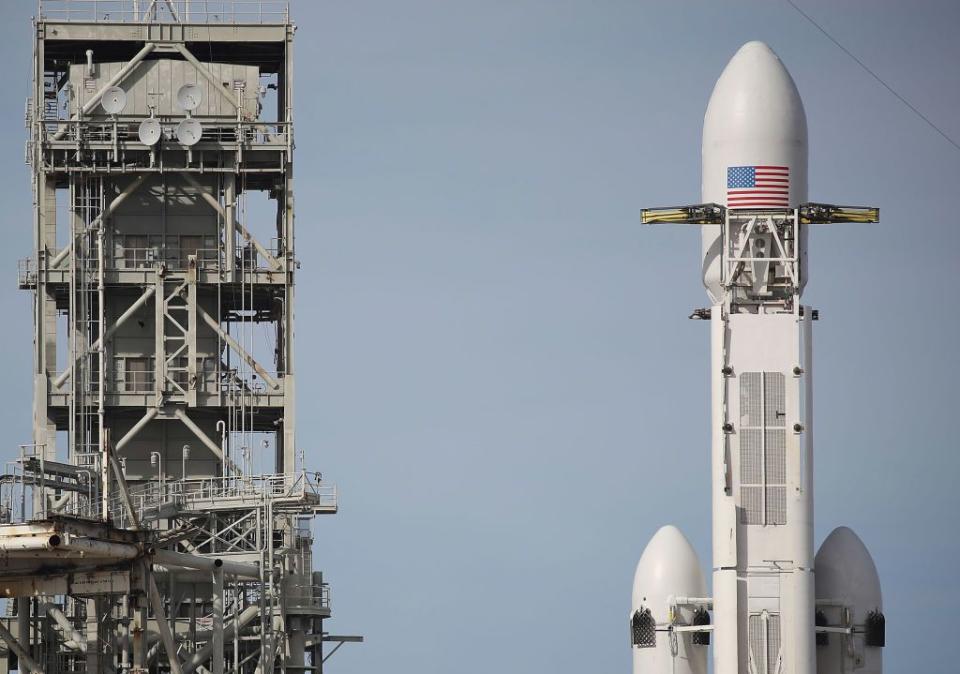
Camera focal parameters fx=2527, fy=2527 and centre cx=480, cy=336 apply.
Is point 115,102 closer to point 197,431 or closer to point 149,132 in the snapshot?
point 149,132

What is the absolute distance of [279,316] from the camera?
111188 millimetres

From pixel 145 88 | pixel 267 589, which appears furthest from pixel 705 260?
pixel 145 88

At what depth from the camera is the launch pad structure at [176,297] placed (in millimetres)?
102750

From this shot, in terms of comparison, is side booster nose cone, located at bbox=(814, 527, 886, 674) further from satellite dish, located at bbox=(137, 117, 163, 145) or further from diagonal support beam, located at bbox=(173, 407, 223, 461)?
satellite dish, located at bbox=(137, 117, 163, 145)

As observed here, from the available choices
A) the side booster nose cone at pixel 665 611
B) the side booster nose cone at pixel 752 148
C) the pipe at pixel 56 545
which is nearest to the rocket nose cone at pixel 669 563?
the side booster nose cone at pixel 665 611

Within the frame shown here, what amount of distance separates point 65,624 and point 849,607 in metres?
30.9

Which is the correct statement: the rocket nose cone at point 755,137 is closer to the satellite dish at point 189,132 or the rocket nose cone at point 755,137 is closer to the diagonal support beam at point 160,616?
the diagonal support beam at point 160,616

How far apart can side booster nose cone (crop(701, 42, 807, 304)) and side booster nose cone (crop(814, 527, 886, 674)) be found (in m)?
10.2

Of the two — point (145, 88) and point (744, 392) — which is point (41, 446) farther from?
point (744, 392)

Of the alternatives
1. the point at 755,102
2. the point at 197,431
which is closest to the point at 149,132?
the point at 197,431

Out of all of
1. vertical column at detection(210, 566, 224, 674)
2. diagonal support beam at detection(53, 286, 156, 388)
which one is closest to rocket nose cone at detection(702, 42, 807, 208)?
vertical column at detection(210, 566, 224, 674)

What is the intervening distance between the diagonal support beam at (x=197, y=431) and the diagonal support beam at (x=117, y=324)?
4314mm

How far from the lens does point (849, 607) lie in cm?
8894

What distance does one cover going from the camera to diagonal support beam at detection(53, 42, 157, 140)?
355 ft
